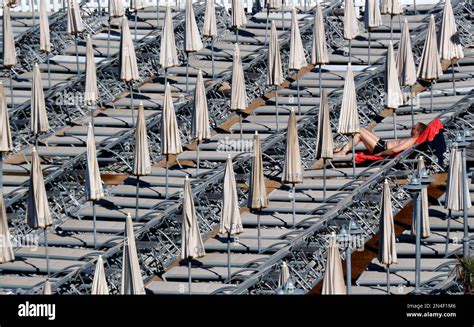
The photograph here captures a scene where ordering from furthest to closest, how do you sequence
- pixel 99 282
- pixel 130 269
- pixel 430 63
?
pixel 430 63
pixel 130 269
pixel 99 282

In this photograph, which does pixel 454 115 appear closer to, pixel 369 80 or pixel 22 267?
pixel 369 80

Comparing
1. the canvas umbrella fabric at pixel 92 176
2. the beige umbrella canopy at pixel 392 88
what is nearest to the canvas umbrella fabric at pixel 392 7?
the beige umbrella canopy at pixel 392 88

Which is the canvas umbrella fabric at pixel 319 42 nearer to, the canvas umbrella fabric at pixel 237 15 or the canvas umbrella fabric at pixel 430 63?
the canvas umbrella fabric at pixel 430 63

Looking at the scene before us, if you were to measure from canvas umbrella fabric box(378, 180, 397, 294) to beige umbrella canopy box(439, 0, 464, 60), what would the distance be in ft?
39.6

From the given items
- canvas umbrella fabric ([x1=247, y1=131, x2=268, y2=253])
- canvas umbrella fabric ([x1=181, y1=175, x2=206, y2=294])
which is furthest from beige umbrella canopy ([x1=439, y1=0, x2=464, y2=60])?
canvas umbrella fabric ([x1=181, y1=175, x2=206, y2=294])

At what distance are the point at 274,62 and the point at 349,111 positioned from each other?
181 inches

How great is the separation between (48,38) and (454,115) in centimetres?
1421

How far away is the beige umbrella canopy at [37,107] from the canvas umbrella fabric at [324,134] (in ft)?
28.4

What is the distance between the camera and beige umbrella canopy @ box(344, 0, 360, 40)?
81125mm

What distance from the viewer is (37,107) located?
3041 inches

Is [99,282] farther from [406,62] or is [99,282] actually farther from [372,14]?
[372,14]

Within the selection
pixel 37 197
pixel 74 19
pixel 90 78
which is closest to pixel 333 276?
pixel 37 197

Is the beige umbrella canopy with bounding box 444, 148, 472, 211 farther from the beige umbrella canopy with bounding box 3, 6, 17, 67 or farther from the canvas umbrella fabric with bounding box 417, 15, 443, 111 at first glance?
the beige umbrella canopy with bounding box 3, 6, 17, 67
